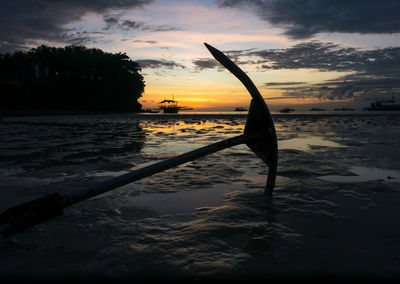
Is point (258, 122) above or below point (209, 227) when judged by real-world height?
above

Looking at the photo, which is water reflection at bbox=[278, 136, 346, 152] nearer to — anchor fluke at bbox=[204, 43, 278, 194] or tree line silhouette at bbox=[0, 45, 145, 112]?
anchor fluke at bbox=[204, 43, 278, 194]

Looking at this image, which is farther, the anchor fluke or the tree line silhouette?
the tree line silhouette

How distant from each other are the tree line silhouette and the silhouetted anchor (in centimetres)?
5188

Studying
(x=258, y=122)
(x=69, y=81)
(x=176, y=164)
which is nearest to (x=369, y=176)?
(x=258, y=122)

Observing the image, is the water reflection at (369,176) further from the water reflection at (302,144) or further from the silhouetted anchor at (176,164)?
the water reflection at (302,144)

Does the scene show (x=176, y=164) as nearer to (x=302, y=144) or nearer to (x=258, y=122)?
(x=258, y=122)

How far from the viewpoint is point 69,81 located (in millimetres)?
51500

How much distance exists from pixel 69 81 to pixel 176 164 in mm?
57679

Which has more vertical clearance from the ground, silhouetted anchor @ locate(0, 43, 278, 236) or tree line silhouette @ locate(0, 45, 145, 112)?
tree line silhouette @ locate(0, 45, 145, 112)

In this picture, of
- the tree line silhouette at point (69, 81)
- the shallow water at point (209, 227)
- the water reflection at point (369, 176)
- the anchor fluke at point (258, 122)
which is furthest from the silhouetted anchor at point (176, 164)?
the tree line silhouette at point (69, 81)

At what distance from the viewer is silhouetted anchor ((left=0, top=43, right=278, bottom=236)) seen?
1487 mm

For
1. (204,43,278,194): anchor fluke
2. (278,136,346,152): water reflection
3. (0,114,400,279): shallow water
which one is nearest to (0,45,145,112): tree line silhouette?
(278,136,346,152): water reflection

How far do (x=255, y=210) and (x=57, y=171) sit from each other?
328 centimetres

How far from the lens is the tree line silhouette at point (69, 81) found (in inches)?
1866
